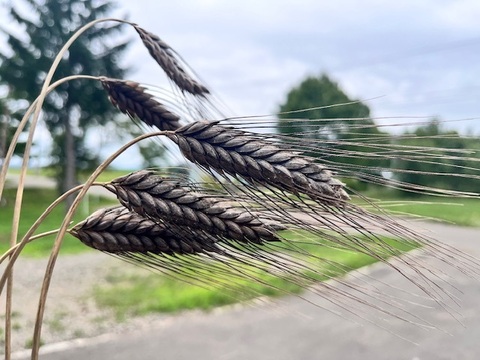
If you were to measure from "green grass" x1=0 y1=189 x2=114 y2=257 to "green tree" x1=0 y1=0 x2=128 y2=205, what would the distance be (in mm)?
1303

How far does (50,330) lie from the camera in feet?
14.6

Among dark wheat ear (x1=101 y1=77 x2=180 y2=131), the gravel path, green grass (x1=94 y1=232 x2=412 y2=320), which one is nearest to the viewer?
dark wheat ear (x1=101 y1=77 x2=180 y2=131)

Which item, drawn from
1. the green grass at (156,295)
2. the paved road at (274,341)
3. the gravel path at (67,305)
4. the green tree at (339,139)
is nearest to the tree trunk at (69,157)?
the gravel path at (67,305)

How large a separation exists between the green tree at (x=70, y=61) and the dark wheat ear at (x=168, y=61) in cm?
1222

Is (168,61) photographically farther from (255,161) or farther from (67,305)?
(67,305)

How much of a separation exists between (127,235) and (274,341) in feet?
12.8

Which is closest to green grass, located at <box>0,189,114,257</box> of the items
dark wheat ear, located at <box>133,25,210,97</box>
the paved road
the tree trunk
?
the tree trunk

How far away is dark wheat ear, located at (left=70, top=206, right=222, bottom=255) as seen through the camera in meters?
0.69

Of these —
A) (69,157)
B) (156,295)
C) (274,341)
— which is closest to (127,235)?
(274,341)

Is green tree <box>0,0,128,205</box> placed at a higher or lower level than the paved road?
higher

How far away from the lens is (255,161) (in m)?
0.60

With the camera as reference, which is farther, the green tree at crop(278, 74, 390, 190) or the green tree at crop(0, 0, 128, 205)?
the green tree at crop(0, 0, 128, 205)

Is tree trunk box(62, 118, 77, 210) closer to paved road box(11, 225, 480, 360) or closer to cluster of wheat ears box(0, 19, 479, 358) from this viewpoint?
paved road box(11, 225, 480, 360)

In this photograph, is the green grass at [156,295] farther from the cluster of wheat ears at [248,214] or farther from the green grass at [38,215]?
the cluster of wheat ears at [248,214]
